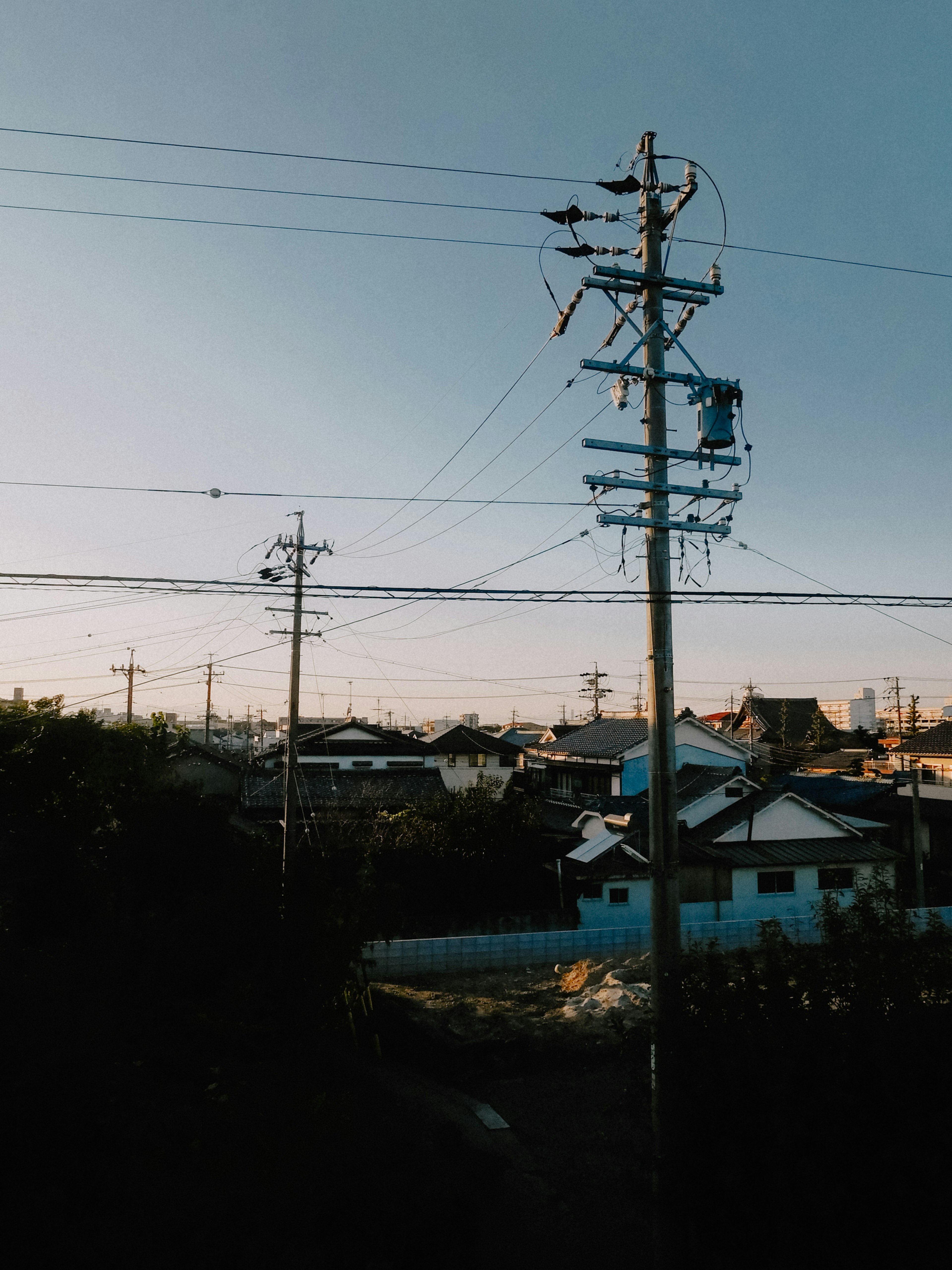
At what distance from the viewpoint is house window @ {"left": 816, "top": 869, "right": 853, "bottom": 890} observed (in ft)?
76.5

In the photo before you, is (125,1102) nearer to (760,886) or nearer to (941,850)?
(760,886)

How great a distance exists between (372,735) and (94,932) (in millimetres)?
31359

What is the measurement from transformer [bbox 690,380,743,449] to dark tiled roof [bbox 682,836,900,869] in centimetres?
1659

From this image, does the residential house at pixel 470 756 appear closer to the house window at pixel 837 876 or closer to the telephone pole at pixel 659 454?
the house window at pixel 837 876

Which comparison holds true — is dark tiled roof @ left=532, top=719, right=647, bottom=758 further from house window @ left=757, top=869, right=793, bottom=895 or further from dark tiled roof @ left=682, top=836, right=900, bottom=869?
house window @ left=757, top=869, right=793, bottom=895

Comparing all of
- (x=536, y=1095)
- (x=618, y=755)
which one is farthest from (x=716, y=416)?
(x=618, y=755)

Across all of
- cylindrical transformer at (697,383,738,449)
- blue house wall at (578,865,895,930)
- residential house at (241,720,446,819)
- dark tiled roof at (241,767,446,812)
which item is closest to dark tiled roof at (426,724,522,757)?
residential house at (241,720,446,819)

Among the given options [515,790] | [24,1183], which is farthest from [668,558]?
[515,790]

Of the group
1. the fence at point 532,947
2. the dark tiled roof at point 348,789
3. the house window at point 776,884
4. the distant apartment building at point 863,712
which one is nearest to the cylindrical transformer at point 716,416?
the fence at point 532,947

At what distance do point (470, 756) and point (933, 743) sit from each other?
24.7m

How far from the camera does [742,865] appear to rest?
2206 cm

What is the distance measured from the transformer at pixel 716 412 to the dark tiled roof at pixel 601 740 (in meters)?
24.9

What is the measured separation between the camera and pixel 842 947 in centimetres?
653

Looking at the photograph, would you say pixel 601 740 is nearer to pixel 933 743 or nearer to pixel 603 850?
pixel 603 850
